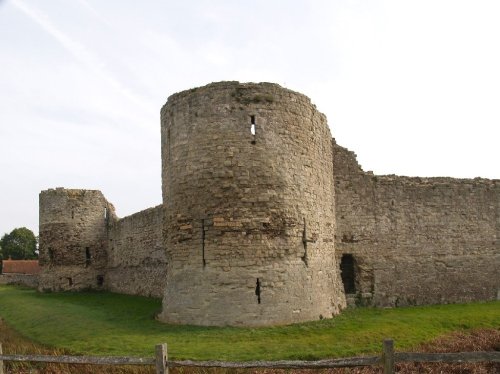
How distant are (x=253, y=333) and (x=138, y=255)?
13.4 m

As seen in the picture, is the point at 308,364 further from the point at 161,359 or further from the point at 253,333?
the point at 253,333

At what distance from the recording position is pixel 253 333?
11664 mm

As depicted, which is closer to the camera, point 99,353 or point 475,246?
point 99,353

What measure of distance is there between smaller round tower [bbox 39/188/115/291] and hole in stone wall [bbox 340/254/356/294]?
15592 mm

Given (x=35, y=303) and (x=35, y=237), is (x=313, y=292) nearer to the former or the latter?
(x=35, y=303)

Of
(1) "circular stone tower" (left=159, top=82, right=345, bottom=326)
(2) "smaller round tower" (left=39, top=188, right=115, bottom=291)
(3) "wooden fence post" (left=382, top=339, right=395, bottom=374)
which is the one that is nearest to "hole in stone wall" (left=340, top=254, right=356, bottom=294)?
(1) "circular stone tower" (left=159, top=82, right=345, bottom=326)

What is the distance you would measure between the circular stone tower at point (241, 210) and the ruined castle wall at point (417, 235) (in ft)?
11.4

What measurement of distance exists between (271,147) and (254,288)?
11.7ft

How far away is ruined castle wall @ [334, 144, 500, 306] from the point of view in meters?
17.3

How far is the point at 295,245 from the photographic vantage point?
43.7 feet

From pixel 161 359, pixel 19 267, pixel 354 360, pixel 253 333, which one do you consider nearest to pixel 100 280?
pixel 253 333

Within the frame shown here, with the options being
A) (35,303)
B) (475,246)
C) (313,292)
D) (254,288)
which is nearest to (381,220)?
(475,246)

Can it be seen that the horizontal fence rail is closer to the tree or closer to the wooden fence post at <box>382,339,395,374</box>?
the wooden fence post at <box>382,339,395,374</box>

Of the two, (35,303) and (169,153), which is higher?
(169,153)
